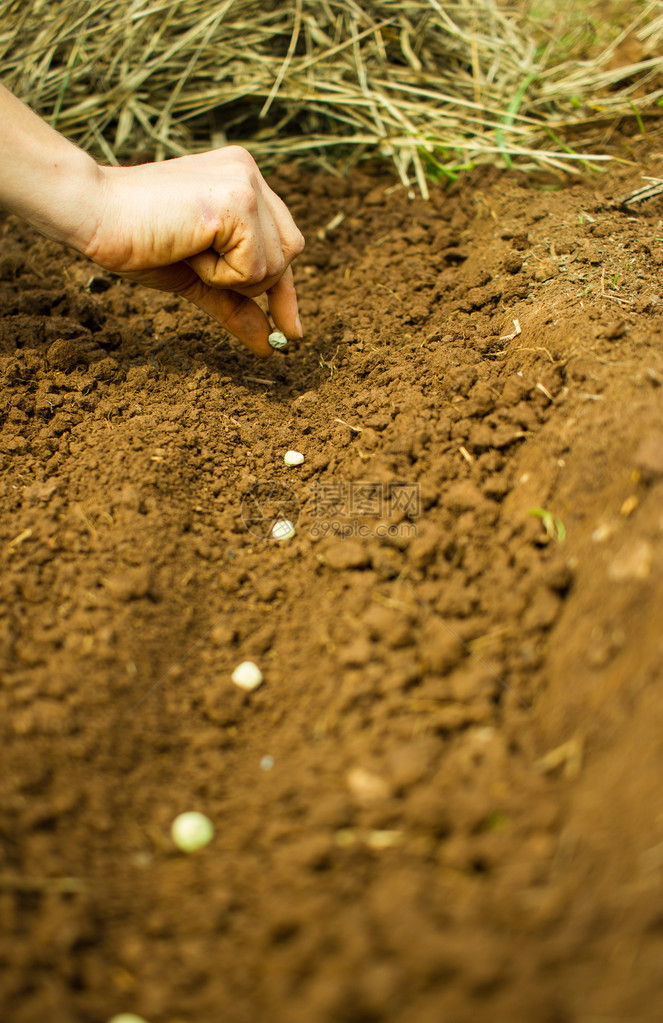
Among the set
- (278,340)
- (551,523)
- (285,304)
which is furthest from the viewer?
(278,340)

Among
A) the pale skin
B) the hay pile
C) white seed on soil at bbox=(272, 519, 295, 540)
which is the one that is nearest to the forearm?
the pale skin

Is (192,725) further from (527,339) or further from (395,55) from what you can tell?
(395,55)

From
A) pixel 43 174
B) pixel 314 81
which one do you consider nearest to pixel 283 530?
pixel 43 174

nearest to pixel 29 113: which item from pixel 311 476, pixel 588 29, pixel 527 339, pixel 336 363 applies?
pixel 336 363

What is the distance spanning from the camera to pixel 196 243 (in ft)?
5.75

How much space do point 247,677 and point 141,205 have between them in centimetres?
123

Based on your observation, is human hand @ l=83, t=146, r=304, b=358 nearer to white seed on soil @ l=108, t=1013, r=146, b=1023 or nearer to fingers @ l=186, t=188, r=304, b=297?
fingers @ l=186, t=188, r=304, b=297

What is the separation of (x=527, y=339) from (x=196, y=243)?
3.06 feet

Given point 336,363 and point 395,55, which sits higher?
point 395,55

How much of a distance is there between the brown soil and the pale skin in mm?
345

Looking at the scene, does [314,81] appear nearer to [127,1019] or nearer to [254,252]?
[254,252]

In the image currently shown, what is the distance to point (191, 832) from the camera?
112 cm

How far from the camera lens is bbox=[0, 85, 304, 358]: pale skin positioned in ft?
5.61

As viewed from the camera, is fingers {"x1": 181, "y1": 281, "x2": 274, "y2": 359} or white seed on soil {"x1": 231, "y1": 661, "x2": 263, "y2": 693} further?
fingers {"x1": 181, "y1": 281, "x2": 274, "y2": 359}
